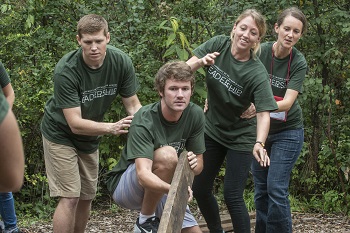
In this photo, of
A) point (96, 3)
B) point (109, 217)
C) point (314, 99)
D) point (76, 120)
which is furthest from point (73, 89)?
point (314, 99)

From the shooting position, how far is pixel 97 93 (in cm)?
522

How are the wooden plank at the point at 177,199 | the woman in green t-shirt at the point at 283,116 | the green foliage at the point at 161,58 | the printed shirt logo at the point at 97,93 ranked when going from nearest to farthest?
the wooden plank at the point at 177,199, the printed shirt logo at the point at 97,93, the woman in green t-shirt at the point at 283,116, the green foliage at the point at 161,58

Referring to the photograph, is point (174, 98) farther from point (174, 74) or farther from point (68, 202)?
point (68, 202)

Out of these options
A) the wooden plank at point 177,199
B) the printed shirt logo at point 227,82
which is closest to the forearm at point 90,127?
the wooden plank at point 177,199

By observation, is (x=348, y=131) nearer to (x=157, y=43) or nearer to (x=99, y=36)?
(x=157, y=43)

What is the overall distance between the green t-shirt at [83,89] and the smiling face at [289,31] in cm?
124

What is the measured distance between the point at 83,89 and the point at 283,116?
1620 mm

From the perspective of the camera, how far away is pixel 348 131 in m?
9.07

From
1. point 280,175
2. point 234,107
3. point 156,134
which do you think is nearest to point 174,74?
point 156,134

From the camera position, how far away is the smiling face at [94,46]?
5082 mm

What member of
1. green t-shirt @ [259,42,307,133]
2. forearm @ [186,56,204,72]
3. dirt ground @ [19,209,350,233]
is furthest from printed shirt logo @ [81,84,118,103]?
dirt ground @ [19,209,350,233]

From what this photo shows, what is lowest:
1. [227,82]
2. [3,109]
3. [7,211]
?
[7,211]

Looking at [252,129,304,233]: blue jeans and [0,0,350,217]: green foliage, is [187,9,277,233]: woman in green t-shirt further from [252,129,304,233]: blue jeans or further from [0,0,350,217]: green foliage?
[0,0,350,217]: green foliage

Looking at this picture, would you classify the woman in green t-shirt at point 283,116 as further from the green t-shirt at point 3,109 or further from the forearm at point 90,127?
the green t-shirt at point 3,109
